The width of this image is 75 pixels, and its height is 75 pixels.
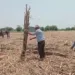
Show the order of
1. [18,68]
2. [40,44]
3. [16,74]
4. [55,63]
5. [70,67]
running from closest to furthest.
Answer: [16,74] → [18,68] → [70,67] → [55,63] → [40,44]

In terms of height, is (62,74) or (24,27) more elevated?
(24,27)

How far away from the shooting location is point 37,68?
1099 cm

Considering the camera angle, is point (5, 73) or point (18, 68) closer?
point (5, 73)

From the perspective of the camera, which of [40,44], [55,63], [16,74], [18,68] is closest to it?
[16,74]

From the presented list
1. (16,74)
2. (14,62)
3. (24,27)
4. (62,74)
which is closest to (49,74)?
(62,74)

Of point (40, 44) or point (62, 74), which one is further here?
point (40, 44)

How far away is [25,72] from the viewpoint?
1016 cm

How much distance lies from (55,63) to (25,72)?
2586mm

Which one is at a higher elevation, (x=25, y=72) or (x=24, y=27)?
(x=24, y=27)

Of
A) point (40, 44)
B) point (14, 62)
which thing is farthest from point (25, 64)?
point (40, 44)

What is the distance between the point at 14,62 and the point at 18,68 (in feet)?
3.35

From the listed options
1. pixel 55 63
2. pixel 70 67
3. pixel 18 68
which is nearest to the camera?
pixel 18 68

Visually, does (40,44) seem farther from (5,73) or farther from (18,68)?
(5,73)

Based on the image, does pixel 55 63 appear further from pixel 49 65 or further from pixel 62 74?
pixel 62 74
